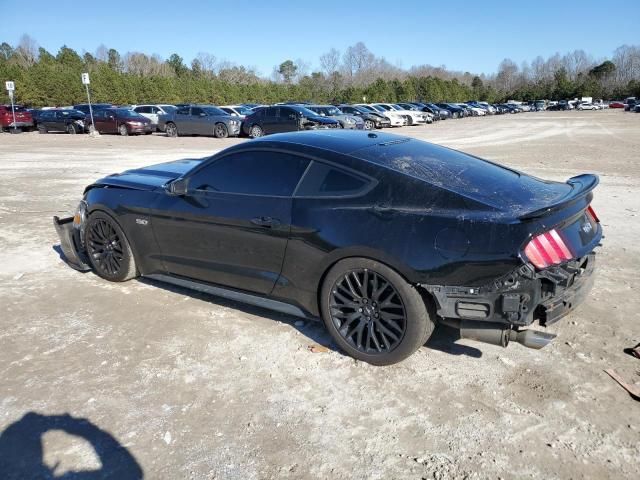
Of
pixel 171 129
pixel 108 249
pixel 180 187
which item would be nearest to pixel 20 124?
pixel 171 129

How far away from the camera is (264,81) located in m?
103

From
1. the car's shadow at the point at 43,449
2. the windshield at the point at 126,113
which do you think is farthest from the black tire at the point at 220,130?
the car's shadow at the point at 43,449

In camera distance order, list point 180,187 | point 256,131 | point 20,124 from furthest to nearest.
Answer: point 20,124 < point 256,131 < point 180,187

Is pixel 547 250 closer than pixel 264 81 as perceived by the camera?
Yes

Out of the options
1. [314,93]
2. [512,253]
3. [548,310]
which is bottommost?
[548,310]

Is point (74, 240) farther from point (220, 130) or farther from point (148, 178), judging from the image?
point (220, 130)

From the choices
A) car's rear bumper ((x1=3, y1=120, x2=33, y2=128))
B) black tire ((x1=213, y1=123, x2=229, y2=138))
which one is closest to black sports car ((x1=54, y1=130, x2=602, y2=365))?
black tire ((x1=213, y1=123, x2=229, y2=138))

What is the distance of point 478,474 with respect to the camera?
2619mm

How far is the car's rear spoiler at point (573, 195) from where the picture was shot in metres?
3.16

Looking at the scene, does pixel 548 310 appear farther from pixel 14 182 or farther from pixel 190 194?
pixel 14 182

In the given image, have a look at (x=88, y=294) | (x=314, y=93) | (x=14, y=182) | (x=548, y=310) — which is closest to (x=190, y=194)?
(x=88, y=294)

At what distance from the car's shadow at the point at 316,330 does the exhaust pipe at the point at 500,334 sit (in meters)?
0.53

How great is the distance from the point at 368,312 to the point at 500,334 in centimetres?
87

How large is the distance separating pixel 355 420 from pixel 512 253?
1.36m
